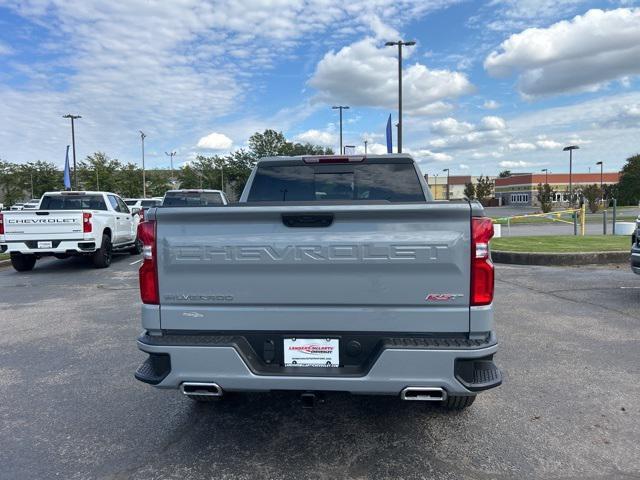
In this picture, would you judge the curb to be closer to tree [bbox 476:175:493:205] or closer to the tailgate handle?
the tailgate handle

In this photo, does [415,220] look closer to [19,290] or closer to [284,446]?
[284,446]

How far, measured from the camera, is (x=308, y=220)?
2.87 meters

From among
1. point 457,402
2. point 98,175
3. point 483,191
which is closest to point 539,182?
point 483,191

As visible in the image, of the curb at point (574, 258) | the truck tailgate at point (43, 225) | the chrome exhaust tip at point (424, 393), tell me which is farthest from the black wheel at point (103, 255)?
the chrome exhaust tip at point (424, 393)

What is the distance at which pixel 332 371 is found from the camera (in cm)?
291

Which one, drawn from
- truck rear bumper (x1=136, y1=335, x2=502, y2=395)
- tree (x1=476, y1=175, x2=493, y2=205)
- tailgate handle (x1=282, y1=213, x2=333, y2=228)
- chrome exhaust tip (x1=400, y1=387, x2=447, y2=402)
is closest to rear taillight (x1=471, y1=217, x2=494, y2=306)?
truck rear bumper (x1=136, y1=335, x2=502, y2=395)

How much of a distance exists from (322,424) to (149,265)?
1759 millimetres

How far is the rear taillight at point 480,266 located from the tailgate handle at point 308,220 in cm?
82

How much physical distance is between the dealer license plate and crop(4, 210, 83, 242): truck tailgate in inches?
392

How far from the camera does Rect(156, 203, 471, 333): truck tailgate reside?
2.76 meters

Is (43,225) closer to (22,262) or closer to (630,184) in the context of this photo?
(22,262)

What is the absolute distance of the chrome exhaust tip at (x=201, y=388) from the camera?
2953 mm

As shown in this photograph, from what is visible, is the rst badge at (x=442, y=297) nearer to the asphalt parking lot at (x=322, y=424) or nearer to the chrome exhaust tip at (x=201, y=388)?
the asphalt parking lot at (x=322, y=424)

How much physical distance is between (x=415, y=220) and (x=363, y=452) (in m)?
1.60
